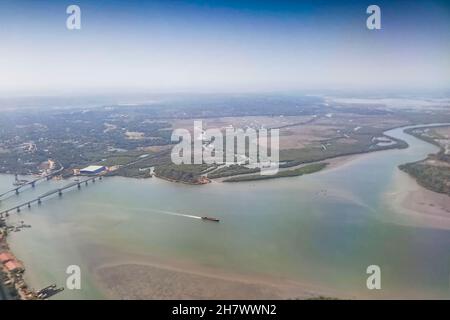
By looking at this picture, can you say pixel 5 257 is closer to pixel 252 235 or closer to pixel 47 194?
pixel 47 194

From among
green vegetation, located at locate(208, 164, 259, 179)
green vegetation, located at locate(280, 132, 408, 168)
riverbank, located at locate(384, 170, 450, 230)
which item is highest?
green vegetation, located at locate(280, 132, 408, 168)

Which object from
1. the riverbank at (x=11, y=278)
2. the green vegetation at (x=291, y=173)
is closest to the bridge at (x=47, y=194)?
the riverbank at (x=11, y=278)

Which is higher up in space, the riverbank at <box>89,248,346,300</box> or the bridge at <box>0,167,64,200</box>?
the bridge at <box>0,167,64,200</box>

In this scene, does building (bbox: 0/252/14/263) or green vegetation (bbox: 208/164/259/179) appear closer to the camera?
building (bbox: 0/252/14/263)

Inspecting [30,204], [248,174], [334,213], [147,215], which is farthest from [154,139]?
[334,213]

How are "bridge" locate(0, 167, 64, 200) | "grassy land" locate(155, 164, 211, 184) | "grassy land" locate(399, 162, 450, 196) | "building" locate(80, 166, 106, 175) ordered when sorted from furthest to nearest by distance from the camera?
"building" locate(80, 166, 106, 175) < "grassy land" locate(155, 164, 211, 184) < "bridge" locate(0, 167, 64, 200) < "grassy land" locate(399, 162, 450, 196)

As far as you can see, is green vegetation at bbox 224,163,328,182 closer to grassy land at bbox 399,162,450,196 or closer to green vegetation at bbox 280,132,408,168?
green vegetation at bbox 280,132,408,168

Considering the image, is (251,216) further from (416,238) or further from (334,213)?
(416,238)

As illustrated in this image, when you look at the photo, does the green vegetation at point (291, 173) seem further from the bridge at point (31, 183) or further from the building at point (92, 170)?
the bridge at point (31, 183)

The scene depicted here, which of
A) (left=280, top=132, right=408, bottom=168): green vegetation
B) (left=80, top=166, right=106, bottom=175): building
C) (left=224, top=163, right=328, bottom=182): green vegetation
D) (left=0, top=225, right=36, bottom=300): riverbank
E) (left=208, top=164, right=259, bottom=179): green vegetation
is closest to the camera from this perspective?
(left=0, top=225, right=36, bottom=300): riverbank

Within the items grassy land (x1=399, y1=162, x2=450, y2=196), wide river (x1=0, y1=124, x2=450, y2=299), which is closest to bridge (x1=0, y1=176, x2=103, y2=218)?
A: wide river (x1=0, y1=124, x2=450, y2=299)
